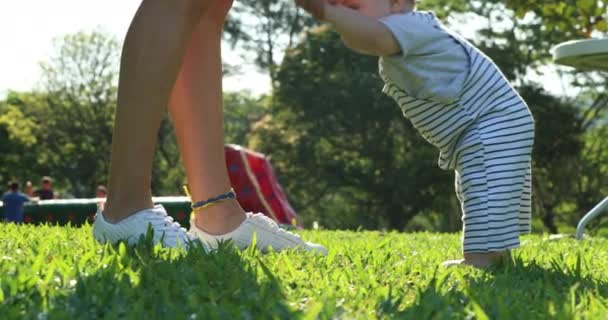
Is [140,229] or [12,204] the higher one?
[140,229]

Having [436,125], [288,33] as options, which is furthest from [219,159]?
[288,33]

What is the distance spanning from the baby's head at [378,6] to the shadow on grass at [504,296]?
35.7 inches

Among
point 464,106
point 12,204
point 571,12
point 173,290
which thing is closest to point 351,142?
point 12,204

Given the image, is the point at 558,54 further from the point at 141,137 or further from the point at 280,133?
the point at 280,133

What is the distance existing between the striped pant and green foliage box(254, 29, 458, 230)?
105 feet

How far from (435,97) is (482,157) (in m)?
0.24

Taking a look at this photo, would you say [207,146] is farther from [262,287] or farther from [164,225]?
[262,287]

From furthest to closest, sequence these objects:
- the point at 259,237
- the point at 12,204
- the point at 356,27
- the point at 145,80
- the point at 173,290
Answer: the point at 12,204 → the point at 259,237 → the point at 356,27 → the point at 145,80 → the point at 173,290

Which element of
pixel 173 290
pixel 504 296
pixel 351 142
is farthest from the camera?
pixel 351 142

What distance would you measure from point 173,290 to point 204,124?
1240 millimetres

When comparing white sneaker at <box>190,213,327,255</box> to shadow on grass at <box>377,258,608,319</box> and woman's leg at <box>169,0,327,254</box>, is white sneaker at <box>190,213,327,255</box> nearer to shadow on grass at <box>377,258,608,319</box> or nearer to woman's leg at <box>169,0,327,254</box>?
woman's leg at <box>169,0,327,254</box>

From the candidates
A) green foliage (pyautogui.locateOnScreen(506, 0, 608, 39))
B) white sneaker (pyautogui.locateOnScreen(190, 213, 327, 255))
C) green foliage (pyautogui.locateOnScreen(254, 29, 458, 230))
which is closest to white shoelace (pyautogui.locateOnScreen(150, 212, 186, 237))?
white sneaker (pyautogui.locateOnScreen(190, 213, 327, 255))

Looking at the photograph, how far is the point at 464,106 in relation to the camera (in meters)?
3.15

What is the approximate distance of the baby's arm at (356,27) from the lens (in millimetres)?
2996
